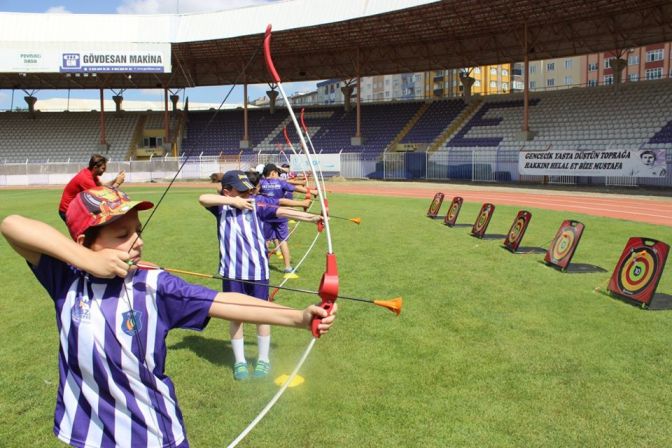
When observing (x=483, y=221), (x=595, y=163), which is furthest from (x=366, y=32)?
(x=483, y=221)

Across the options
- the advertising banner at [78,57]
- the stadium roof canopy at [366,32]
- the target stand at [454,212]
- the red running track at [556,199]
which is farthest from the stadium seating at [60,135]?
the target stand at [454,212]

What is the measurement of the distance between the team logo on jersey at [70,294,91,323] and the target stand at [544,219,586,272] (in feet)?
28.7

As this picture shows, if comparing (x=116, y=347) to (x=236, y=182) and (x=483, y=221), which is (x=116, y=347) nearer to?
(x=236, y=182)

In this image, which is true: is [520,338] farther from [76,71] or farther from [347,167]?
[76,71]

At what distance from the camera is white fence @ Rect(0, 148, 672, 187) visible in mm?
34188

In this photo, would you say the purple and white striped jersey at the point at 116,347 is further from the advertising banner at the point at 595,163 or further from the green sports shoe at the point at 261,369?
the advertising banner at the point at 595,163

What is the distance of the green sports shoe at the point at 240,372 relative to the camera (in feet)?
17.3

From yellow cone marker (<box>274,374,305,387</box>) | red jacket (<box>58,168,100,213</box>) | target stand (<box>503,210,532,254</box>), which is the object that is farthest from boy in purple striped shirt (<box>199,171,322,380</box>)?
target stand (<box>503,210,532,254</box>)

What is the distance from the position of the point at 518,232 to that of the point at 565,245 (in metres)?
1.93

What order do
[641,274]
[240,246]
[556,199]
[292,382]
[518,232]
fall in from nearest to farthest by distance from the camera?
[292,382], [240,246], [641,274], [518,232], [556,199]

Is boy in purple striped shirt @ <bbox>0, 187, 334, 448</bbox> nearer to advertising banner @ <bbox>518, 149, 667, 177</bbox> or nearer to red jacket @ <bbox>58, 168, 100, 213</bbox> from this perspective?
red jacket @ <bbox>58, 168, 100, 213</bbox>

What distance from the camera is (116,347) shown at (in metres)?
2.42

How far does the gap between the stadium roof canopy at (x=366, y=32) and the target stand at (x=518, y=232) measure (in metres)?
21.3

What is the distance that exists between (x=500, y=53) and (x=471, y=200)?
68.8 feet
